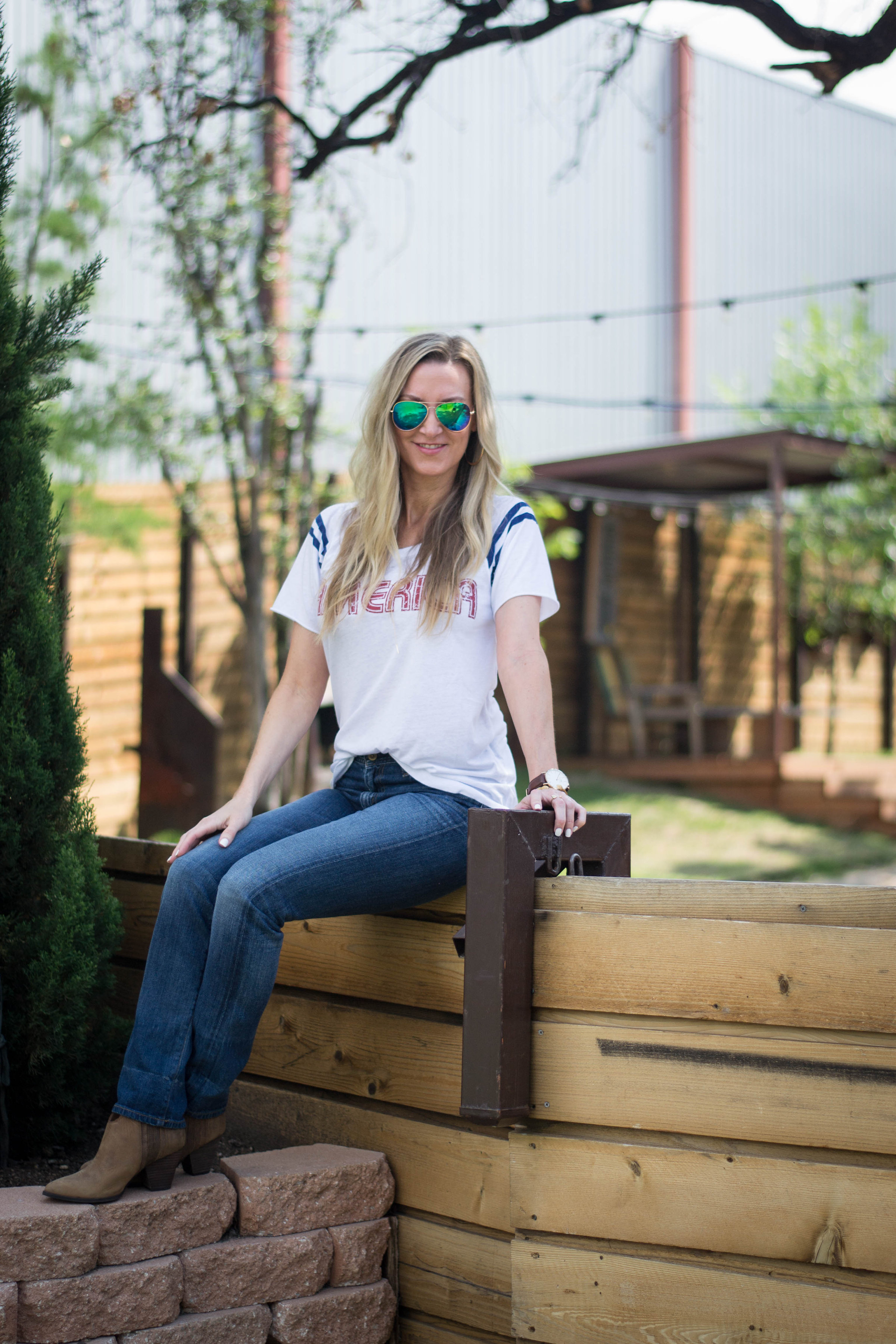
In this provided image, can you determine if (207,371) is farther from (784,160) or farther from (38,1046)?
(784,160)

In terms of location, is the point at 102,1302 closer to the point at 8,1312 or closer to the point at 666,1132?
the point at 8,1312

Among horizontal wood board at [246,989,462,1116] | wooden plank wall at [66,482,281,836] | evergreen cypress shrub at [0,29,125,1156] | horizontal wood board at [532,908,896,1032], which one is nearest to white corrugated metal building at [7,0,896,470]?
wooden plank wall at [66,482,281,836]

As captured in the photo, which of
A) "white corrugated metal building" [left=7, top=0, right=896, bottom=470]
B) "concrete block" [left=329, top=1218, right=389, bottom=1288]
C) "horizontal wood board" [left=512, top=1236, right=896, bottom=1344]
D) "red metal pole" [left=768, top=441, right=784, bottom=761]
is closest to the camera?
"horizontal wood board" [left=512, top=1236, right=896, bottom=1344]

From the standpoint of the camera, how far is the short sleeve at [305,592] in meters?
2.80

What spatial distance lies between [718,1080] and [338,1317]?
928mm

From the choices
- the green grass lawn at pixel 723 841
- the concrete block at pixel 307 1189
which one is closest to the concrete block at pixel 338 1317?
the concrete block at pixel 307 1189

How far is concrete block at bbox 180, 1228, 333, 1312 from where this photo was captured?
7.82ft

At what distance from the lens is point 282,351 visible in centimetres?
800

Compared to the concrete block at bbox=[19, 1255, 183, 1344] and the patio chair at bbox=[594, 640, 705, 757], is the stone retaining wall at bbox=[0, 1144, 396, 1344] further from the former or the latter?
the patio chair at bbox=[594, 640, 705, 757]

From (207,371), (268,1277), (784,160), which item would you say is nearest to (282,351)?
(207,371)

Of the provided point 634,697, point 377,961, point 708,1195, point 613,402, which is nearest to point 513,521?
point 377,961

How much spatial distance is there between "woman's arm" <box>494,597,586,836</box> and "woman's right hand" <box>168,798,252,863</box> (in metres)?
0.55

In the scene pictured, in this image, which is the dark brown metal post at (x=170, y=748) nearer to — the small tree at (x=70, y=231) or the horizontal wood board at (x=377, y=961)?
the small tree at (x=70, y=231)

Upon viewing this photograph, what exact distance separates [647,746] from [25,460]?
1093cm
